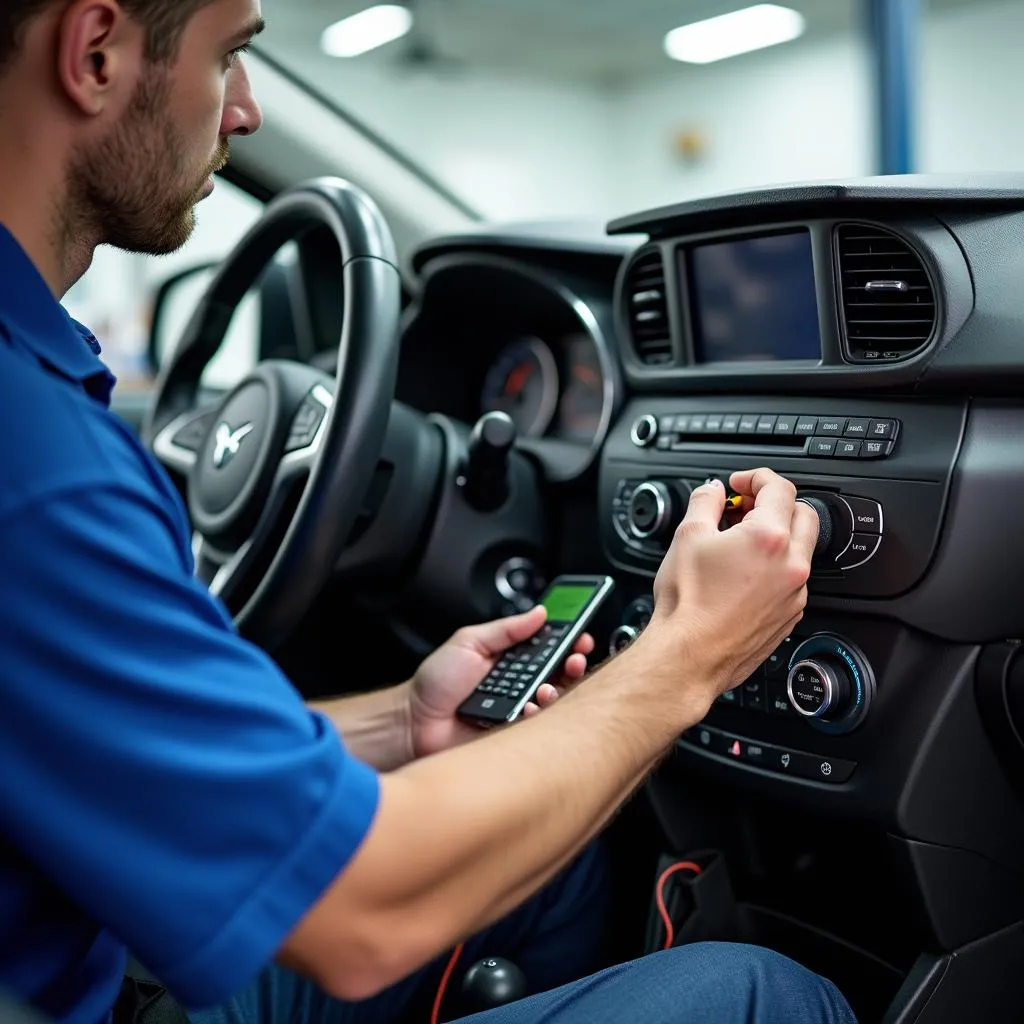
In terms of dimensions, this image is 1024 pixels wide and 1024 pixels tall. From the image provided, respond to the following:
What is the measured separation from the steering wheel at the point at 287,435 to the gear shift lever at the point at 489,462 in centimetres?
18

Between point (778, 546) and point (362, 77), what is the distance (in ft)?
31.2

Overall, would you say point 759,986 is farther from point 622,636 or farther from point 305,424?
point 305,424

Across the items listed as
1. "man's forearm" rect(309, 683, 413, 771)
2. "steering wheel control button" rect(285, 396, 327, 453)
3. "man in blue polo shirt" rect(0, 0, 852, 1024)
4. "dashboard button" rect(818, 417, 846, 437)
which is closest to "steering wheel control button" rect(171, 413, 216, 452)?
"steering wheel control button" rect(285, 396, 327, 453)

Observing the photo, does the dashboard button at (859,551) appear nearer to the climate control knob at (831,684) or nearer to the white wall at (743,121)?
the climate control knob at (831,684)

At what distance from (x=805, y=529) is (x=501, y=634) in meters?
0.39

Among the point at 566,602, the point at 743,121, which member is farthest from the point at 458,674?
the point at 743,121

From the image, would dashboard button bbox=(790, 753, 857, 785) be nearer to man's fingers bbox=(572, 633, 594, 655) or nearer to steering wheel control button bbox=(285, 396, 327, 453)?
man's fingers bbox=(572, 633, 594, 655)

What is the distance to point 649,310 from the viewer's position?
4.49 ft

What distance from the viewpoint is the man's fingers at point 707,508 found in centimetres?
93

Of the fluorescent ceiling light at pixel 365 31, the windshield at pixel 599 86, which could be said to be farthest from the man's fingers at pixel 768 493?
the fluorescent ceiling light at pixel 365 31

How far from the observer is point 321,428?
1.25 m

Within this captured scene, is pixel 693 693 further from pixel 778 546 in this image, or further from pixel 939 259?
pixel 939 259

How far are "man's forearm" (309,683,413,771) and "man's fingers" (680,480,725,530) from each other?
1.42 feet

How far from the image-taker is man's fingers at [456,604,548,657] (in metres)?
1.24
